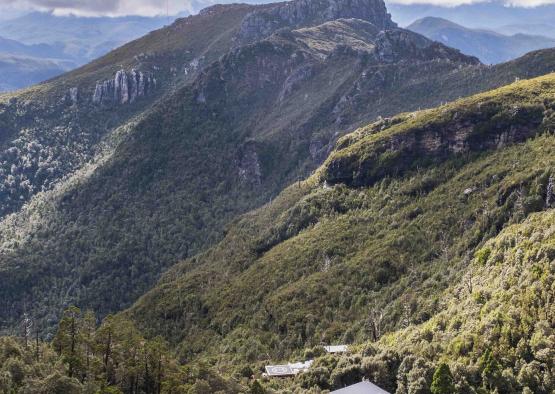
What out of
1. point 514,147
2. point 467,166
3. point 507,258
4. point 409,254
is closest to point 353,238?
point 409,254

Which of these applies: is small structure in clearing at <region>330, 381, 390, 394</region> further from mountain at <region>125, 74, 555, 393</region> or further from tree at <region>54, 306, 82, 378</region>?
tree at <region>54, 306, 82, 378</region>

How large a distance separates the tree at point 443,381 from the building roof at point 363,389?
9.11 m

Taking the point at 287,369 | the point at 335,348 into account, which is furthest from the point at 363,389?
the point at 335,348

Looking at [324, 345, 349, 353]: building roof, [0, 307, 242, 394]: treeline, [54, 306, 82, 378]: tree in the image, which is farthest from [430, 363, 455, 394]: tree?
[54, 306, 82, 378]: tree

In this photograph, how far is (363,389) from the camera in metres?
90.5

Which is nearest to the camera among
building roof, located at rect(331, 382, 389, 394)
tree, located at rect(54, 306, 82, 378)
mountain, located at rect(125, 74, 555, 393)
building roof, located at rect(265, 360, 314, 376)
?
building roof, located at rect(331, 382, 389, 394)

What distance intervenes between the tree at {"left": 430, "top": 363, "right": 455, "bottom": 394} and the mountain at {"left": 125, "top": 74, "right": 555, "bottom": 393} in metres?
1.69

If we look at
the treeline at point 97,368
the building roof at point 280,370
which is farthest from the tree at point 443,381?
the building roof at point 280,370

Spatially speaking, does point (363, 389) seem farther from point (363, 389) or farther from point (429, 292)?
point (429, 292)

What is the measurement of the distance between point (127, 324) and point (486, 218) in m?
89.4

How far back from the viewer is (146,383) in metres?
104

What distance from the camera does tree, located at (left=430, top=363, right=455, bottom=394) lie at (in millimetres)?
81562

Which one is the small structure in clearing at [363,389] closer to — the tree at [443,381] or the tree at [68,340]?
the tree at [443,381]

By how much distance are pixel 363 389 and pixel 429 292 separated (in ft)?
175
